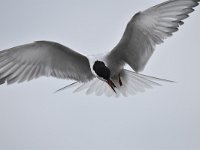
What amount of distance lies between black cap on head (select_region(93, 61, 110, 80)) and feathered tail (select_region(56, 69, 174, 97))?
534 millimetres

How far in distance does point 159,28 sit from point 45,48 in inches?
47.5

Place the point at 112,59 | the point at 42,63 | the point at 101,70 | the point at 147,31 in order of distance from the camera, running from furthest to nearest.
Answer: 1. the point at 42,63
2. the point at 112,59
3. the point at 147,31
4. the point at 101,70

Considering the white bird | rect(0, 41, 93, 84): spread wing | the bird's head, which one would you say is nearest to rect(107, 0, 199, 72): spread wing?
the white bird

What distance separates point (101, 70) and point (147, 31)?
2.08ft

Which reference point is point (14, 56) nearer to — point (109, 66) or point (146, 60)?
point (109, 66)

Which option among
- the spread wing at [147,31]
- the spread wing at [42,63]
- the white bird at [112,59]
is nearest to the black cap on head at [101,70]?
the white bird at [112,59]

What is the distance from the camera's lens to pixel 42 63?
20.6ft

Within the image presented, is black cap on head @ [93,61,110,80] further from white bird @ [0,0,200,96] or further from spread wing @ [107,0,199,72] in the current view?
spread wing @ [107,0,199,72]

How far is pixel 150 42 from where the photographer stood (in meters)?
5.93

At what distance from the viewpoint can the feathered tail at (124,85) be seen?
20.8 feet

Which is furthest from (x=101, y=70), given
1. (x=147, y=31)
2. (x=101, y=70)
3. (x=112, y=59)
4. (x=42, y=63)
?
(x=42, y=63)

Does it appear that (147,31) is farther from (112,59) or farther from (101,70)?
(101,70)

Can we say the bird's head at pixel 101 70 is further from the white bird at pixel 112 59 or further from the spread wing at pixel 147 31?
the spread wing at pixel 147 31

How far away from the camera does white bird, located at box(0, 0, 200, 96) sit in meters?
5.72
